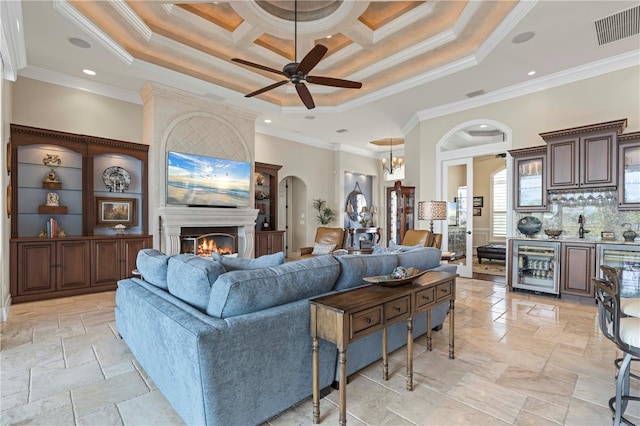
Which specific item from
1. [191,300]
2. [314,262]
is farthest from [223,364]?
[314,262]

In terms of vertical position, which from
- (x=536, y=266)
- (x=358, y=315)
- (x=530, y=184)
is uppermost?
(x=530, y=184)

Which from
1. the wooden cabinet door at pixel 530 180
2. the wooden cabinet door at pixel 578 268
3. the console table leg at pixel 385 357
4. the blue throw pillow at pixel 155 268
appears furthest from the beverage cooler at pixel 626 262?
the blue throw pillow at pixel 155 268

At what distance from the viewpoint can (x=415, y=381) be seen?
2.27m

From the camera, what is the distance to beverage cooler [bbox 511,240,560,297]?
4652 mm

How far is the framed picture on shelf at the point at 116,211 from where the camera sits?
17.0ft

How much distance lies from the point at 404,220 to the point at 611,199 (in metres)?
3.48

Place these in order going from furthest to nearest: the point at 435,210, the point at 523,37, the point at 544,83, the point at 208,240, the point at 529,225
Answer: the point at 208,240, the point at 435,210, the point at 529,225, the point at 544,83, the point at 523,37

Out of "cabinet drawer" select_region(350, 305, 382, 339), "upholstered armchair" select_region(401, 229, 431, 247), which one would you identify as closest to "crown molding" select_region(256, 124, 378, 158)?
"upholstered armchair" select_region(401, 229, 431, 247)

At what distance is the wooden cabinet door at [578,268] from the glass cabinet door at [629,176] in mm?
753

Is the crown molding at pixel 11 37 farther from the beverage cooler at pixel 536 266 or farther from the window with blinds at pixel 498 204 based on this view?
the window with blinds at pixel 498 204

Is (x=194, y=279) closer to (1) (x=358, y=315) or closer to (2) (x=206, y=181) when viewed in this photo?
(1) (x=358, y=315)

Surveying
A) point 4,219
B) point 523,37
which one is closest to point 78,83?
point 4,219

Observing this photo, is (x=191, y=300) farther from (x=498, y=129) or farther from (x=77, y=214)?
(x=498, y=129)

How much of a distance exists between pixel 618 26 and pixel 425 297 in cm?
423
